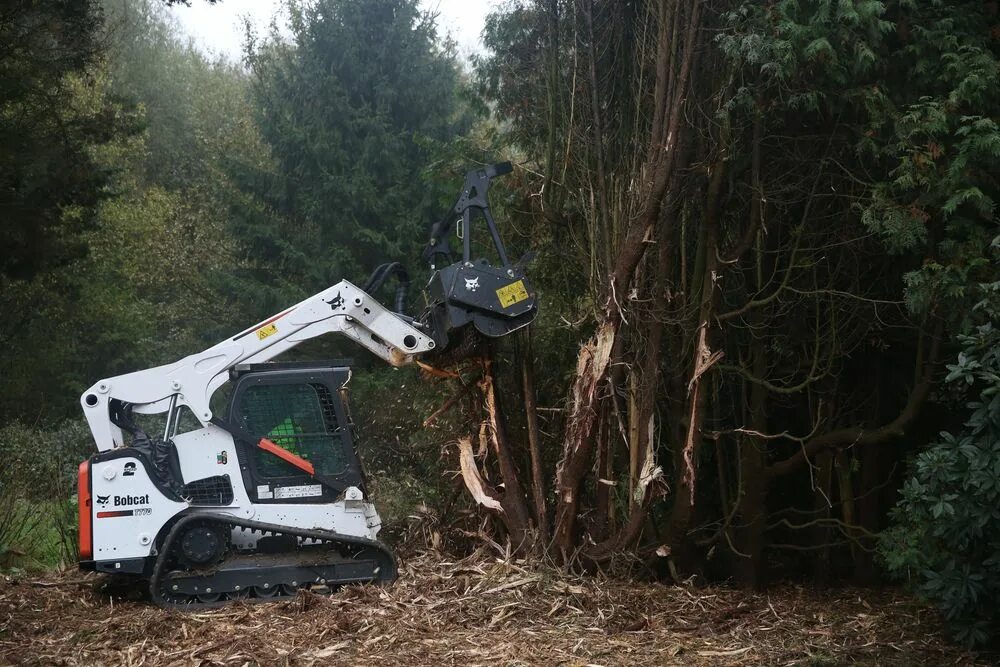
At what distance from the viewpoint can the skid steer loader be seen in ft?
26.0

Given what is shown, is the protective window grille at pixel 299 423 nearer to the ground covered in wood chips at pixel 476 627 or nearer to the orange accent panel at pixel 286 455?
the orange accent panel at pixel 286 455

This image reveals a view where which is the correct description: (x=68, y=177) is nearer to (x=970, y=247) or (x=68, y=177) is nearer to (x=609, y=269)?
(x=609, y=269)

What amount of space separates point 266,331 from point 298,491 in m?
1.25

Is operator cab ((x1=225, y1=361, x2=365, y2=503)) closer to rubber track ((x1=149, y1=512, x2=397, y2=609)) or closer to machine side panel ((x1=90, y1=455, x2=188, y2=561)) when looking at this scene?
rubber track ((x1=149, y1=512, x2=397, y2=609))

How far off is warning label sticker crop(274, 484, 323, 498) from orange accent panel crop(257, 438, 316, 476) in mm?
113

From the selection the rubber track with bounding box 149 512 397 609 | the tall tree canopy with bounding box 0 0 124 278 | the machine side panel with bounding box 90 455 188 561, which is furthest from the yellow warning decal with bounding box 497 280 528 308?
the tall tree canopy with bounding box 0 0 124 278

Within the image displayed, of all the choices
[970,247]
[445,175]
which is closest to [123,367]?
[445,175]

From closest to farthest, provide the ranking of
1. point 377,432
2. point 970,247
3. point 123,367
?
point 970,247 → point 377,432 → point 123,367

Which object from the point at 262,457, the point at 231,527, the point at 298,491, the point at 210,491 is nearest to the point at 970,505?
the point at 298,491

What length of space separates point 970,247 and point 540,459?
143 inches

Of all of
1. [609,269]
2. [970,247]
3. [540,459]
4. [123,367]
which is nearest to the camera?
[970,247]

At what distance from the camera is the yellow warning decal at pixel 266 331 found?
333 inches

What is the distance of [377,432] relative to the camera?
13.4 m

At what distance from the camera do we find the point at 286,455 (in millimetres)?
8258
